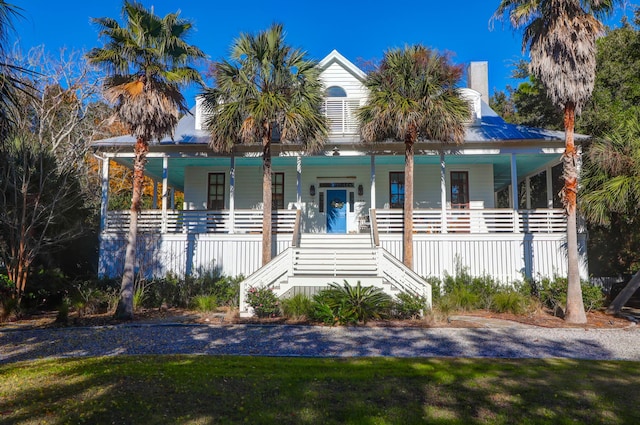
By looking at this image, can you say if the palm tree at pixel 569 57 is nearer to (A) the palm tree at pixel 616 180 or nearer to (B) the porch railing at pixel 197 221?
(A) the palm tree at pixel 616 180

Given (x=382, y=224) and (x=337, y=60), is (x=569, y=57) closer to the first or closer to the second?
(x=382, y=224)

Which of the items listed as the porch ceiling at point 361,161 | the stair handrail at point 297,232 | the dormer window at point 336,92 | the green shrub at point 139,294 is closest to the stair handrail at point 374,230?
the porch ceiling at point 361,161

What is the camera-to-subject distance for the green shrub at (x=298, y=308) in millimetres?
11258

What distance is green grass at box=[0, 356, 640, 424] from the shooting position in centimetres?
463

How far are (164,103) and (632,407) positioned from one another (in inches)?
448

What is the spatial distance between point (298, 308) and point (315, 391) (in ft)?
19.3

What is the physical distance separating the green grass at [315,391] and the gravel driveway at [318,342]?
74cm

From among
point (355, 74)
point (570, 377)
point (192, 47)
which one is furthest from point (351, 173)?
point (570, 377)

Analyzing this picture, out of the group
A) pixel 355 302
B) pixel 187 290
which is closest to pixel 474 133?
pixel 355 302

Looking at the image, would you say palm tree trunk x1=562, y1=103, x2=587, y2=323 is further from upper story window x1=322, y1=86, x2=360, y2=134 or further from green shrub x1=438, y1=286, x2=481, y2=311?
upper story window x1=322, y1=86, x2=360, y2=134

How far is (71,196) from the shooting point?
1522cm

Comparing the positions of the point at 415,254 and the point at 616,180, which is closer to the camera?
the point at 616,180

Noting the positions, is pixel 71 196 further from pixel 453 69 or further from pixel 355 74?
pixel 453 69

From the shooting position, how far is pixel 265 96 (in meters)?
13.1
